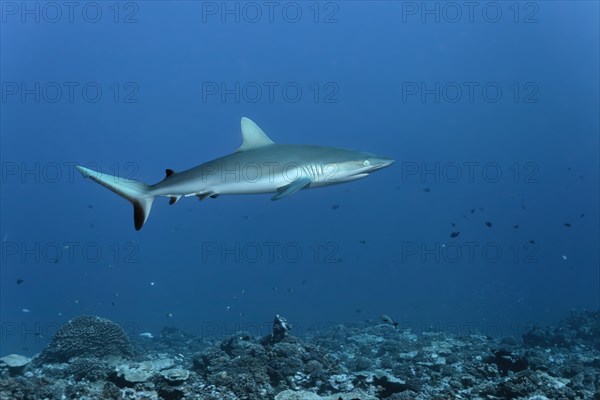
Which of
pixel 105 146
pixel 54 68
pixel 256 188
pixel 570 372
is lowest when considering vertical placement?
pixel 570 372

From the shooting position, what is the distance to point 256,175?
26.2ft

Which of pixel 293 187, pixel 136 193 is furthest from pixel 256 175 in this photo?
pixel 136 193

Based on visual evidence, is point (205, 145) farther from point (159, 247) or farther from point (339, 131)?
point (159, 247)

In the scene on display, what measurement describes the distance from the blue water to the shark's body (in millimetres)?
59768

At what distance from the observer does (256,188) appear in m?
8.09

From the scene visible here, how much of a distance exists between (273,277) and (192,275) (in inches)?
849

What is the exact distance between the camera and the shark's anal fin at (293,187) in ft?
24.4

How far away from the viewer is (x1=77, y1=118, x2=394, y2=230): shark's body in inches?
311

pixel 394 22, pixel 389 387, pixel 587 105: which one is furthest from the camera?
pixel 394 22

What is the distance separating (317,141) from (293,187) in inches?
3953

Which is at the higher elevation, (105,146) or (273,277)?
(105,146)

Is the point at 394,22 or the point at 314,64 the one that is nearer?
the point at 394,22

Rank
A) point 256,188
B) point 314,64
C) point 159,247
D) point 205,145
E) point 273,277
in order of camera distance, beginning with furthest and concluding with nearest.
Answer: point 159,247
point 273,277
point 205,145
point 314,64
point 256,188

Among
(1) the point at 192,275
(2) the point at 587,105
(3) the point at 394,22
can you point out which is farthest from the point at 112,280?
(2) the point at 587,105
